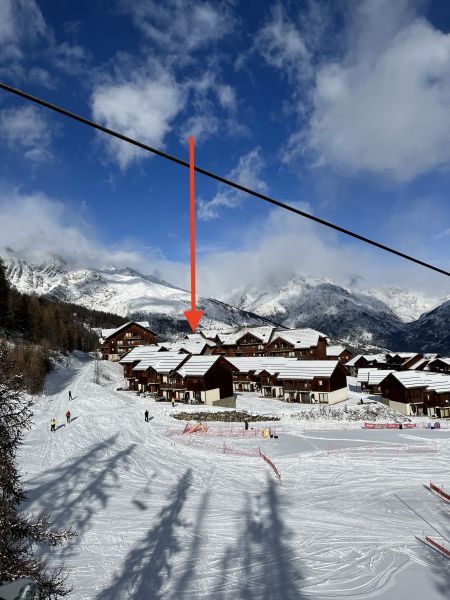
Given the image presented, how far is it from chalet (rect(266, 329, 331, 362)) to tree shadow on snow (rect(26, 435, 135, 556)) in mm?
68320

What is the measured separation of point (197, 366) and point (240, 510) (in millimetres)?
41510

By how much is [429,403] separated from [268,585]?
2427 inches

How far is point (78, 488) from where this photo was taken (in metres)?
27.6

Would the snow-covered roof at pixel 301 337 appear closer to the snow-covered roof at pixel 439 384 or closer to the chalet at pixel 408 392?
the chalet at pixel 408 392

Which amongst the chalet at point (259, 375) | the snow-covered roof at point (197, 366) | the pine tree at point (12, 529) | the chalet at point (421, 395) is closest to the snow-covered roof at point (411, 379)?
the chalet at point (421, 395)

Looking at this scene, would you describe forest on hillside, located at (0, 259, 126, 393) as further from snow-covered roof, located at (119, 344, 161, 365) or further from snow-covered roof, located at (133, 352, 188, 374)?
Result: snow-covered roof, located at (133, 352, 188, 374)

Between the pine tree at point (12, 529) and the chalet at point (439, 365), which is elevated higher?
the chalet at point (439, 365)

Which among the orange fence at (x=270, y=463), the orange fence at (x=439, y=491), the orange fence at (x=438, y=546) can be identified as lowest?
the orange fence at (x=438, y=546)

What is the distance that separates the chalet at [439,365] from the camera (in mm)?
108625

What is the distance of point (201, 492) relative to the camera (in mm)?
28188

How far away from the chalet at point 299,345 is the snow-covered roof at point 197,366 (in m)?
37.3

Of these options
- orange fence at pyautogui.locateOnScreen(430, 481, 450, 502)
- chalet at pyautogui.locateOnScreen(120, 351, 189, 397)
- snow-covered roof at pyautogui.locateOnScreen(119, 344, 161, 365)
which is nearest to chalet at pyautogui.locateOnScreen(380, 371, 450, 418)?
chalet at pyautogui.locateOnScreen(120, 351, 189, 397)

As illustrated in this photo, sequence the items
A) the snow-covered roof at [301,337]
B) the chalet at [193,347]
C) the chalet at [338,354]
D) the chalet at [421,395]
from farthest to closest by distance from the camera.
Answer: the chalet at [338,354] < the chalet at [193,347] < the snow-covered roof at [301,337] < the chalet at [421,395]

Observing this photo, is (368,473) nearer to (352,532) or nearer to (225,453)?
(352,532)
